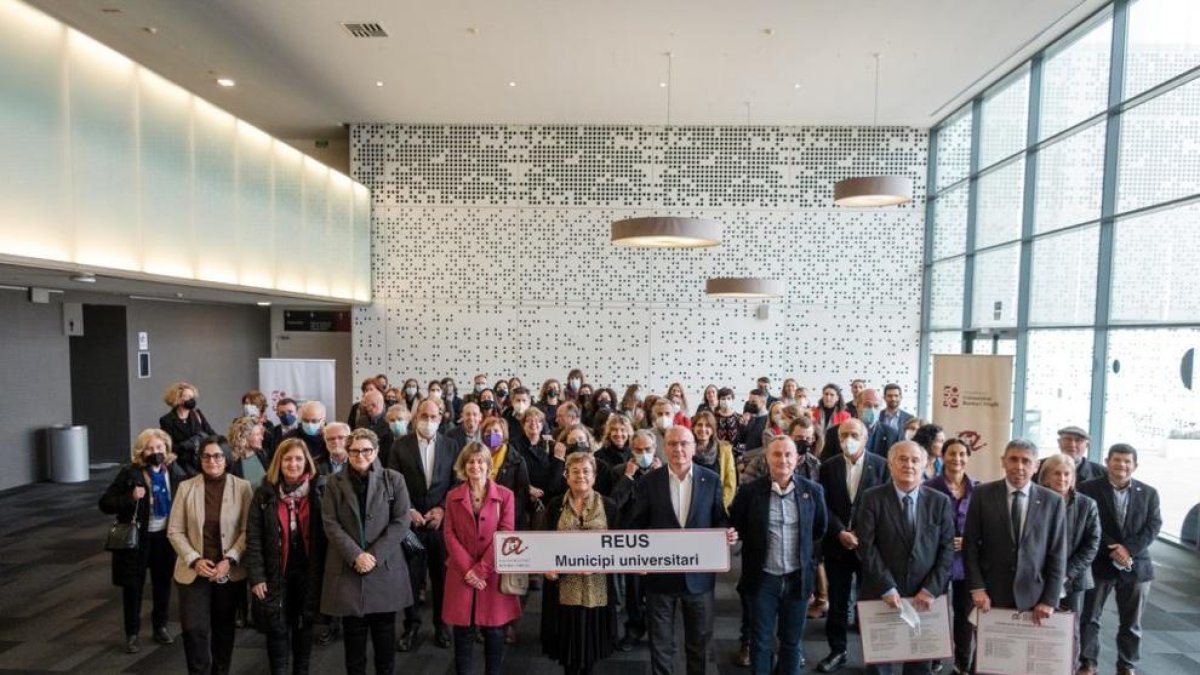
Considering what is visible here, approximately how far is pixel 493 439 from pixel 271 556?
1.81 m

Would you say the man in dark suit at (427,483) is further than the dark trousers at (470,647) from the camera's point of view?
Yes

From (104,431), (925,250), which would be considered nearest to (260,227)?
(104,431)

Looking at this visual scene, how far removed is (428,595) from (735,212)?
1088cm

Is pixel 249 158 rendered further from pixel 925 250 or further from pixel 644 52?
pixel 925 250

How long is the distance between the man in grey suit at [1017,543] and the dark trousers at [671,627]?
161 centimetres

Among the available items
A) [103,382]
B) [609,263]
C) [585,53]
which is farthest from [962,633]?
[103,382]

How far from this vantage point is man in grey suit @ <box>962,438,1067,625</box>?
12.1 ft

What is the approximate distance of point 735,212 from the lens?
1432cm

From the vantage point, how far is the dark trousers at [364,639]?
3861 mm

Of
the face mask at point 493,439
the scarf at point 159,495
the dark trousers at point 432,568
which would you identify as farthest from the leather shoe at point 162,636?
the face mask at point 493,439

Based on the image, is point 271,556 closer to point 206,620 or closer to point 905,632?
point 206,620

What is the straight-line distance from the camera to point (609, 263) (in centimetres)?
1438

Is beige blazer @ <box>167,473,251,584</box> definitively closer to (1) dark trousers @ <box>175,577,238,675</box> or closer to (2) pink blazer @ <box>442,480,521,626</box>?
(1) dark trousers @ <box>175,577,238,675</box>

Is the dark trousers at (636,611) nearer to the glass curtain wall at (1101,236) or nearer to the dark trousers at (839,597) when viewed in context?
the dark trousers at (839,597)
